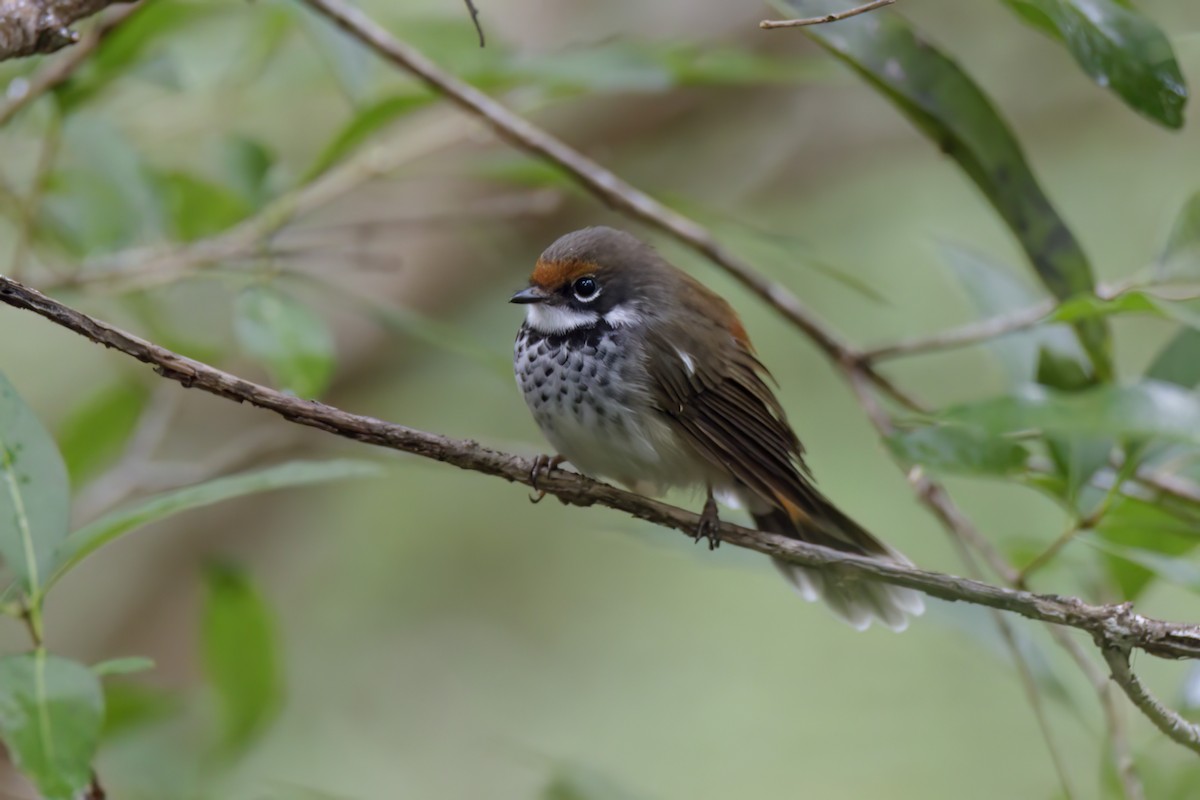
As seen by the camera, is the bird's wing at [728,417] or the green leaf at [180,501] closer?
the green leaf at [180,501]

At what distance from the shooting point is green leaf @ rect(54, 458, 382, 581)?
1.85 m

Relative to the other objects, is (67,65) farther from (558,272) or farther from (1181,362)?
(1181,362)

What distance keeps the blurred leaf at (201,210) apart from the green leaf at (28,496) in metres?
1.48

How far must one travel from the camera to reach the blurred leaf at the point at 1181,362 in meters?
2.66

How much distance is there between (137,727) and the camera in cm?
308

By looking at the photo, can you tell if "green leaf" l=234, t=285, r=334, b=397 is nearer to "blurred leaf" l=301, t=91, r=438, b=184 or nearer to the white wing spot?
"blurred leaf" l=301, t=91, r=438, b=184

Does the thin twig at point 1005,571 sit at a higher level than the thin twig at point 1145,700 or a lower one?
higher

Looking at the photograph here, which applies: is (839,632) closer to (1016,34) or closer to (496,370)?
(1016,34)

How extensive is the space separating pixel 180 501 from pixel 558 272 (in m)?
1.43

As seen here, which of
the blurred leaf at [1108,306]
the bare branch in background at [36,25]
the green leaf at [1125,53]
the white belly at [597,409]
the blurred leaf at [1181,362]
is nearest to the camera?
the bare branch in background at [36,25]

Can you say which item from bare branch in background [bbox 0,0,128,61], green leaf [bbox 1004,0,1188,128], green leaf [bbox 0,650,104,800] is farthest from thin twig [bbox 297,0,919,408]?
green leaf [bbox 0,650,104,800]

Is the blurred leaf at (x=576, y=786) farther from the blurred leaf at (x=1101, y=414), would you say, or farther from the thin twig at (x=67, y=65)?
the thin twig at (x=67, y=65)

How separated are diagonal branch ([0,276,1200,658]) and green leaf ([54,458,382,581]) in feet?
0.70

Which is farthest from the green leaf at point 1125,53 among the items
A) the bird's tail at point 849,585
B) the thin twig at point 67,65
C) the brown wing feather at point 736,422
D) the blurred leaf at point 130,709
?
the blurred leaf at point 130,709
